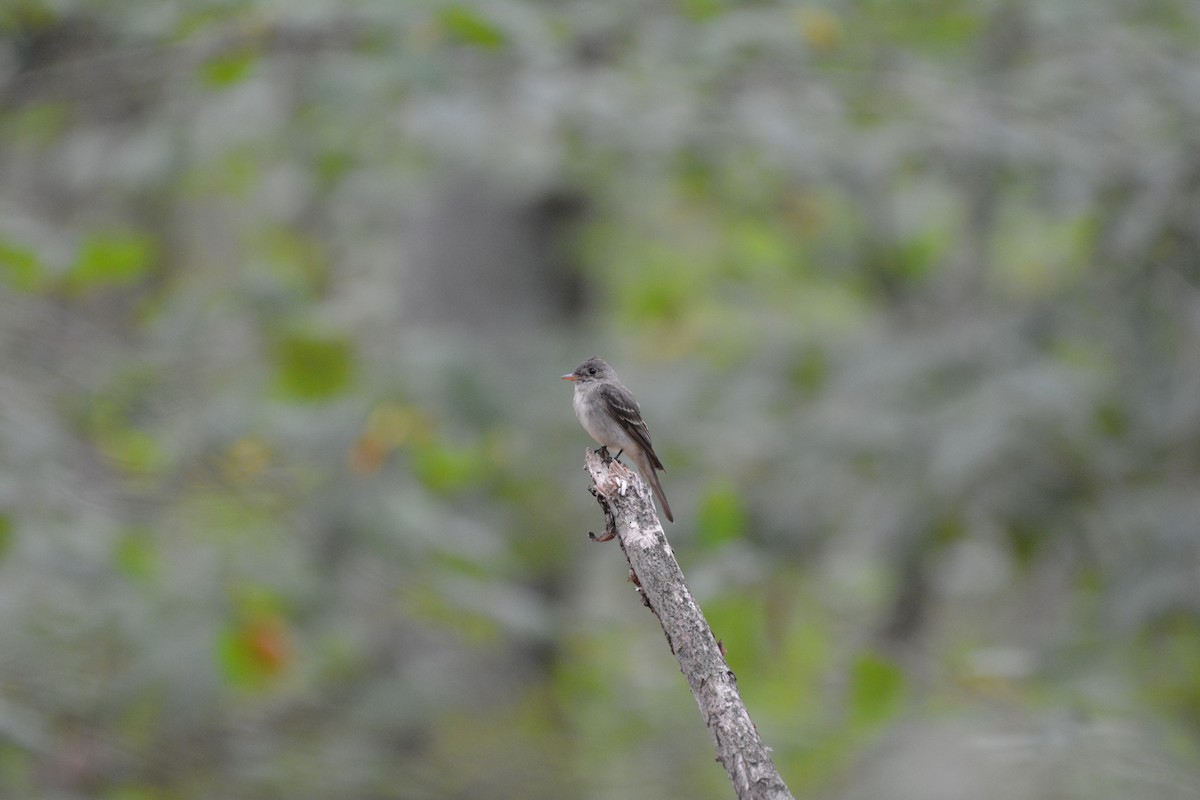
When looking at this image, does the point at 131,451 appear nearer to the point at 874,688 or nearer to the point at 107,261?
the point at 107,261

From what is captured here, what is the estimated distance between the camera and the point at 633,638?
10516mm

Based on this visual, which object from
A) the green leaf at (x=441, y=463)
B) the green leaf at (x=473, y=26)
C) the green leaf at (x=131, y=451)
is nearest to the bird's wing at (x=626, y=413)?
the green leaf at (x=441, y=463)

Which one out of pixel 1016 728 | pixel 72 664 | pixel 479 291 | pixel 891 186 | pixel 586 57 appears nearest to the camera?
pixel 1016 728

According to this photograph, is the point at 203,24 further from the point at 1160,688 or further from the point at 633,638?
the point at 633,638

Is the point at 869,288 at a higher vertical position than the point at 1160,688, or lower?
higher

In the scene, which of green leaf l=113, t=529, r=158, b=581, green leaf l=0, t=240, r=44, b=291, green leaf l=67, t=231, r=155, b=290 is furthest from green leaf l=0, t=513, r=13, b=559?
green leaf l=67, t=231, r=155, b=290

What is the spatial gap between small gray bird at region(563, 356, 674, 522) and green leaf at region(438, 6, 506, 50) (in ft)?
4.25

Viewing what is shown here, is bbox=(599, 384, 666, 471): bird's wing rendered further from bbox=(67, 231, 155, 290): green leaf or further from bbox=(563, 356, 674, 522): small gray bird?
bbox=(67, 231, 155, 290): green leaf

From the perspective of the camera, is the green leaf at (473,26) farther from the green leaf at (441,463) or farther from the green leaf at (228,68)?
the green leaf at (441,463)

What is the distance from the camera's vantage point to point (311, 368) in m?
4.97

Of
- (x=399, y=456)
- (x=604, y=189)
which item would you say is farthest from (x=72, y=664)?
(x=604, y=189)

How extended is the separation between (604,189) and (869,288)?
279cm

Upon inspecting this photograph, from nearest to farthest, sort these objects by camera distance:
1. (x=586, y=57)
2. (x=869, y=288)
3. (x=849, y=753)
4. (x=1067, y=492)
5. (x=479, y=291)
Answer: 1. (x=1067, y=492)
2. (x=849, y=753)
3. (x=586, y=57)
4. (x=479, y=291)
5. (x=869, y=288)

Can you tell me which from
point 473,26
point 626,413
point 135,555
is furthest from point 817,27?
point 135,555
